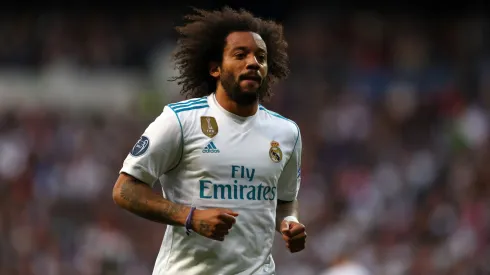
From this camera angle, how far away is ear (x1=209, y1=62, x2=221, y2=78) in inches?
235

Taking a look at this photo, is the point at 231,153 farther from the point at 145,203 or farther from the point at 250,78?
the point at 145,203

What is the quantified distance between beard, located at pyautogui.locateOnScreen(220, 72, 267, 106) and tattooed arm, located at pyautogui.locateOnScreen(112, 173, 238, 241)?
654 mm

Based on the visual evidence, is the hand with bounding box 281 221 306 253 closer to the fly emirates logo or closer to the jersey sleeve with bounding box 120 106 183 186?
the fly emirates logo

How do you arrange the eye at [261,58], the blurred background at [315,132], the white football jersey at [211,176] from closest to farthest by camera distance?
1. the white football jersey at [211,176]
2. the eye at [261,58]
3. the blurred background at [315,132]

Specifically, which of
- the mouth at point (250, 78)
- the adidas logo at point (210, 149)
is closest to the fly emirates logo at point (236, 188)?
the adidas logo at point (210, 149)

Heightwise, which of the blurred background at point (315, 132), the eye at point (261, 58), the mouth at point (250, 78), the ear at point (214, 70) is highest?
the eye at point (261, 58)

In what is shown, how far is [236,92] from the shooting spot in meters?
5.81

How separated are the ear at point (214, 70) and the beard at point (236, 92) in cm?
7

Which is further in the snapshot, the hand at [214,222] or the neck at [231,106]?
the neck at [231,106]

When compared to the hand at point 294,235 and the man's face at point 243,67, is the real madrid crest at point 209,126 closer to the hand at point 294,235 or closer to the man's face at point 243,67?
the man's face at point 243,67

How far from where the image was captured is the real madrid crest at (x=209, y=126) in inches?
226

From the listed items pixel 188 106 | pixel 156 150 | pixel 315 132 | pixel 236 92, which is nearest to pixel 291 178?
pixel 236 92

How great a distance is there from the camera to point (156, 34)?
24344mm

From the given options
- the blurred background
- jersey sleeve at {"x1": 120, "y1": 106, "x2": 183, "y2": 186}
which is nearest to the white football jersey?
jersey sleeve at {"x1": 120, "y1": 106, "x2": 183, "y2": 186}
